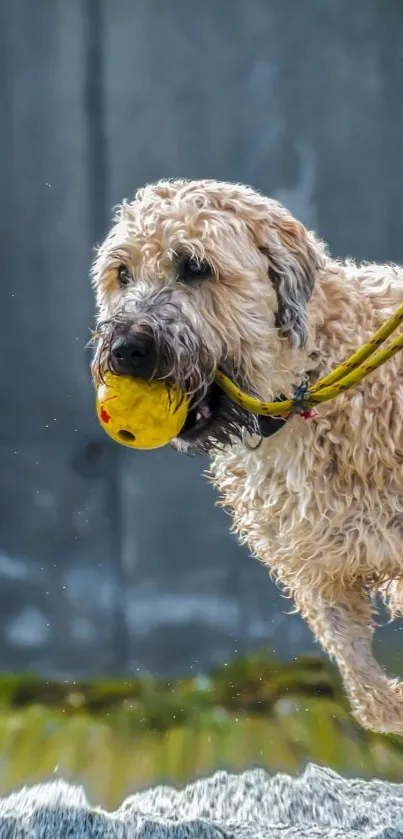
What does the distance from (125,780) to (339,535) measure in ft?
4.63

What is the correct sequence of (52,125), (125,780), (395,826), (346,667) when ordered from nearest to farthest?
(346,667) < (395,826) < (125,780) < (52,125)

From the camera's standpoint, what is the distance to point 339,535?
7.13 feet

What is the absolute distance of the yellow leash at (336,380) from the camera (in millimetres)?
1625

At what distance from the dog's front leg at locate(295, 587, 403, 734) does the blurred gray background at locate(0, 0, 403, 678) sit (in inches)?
34.6

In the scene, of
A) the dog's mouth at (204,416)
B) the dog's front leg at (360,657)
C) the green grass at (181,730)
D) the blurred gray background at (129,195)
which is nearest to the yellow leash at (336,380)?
the dog's mouth at (204,416)

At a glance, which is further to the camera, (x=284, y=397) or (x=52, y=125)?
(x=52, y=125)

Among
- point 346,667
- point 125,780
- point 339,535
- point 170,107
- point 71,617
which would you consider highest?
point 170,107

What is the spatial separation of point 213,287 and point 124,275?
22 cm

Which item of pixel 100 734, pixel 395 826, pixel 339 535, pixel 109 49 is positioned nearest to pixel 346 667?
pixel 339 535

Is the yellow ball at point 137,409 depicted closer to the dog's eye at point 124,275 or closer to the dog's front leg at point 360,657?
the dog's eye at point 124,275

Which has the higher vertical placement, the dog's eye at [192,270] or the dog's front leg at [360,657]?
the dog's eye at [192,270]

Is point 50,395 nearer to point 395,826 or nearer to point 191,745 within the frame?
point 191,745

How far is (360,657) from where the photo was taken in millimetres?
2377

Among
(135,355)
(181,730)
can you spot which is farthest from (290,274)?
(181,730)
